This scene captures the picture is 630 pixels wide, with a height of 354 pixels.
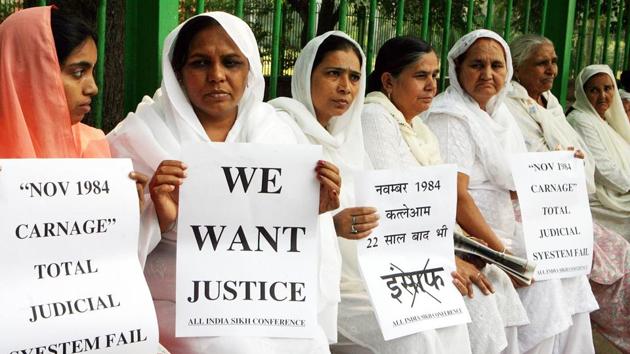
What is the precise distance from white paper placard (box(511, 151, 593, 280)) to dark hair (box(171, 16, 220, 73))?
1.68 metres

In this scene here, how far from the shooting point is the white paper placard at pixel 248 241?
2.94 metres

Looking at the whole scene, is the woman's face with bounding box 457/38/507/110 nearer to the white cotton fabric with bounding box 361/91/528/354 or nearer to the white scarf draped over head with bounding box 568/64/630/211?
the white cotton fabric with bounding box 361/91/528/354

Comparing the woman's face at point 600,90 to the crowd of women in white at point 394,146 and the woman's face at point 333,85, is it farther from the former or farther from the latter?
the woman's face at point 333,85

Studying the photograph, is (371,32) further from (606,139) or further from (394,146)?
(606,139)

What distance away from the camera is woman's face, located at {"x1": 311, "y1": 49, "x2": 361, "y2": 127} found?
12.5 ft

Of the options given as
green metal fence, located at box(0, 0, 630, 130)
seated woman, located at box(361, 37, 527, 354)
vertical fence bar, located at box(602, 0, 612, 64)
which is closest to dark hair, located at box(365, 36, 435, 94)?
seated woman, located at box(361, 37, 527, 354)

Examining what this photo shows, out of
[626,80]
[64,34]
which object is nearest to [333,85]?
[64,34]

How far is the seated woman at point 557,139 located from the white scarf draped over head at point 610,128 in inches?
9.3

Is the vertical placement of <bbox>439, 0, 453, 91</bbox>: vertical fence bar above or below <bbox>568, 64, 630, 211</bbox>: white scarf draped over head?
above

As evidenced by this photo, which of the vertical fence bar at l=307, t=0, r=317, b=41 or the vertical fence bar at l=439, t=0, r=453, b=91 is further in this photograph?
the vertical fence bar at l=439, t=0, r=453, b=91

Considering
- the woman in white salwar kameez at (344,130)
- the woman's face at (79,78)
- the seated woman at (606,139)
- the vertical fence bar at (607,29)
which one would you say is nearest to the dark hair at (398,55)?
the woman in white salwar kameez at (344,130)

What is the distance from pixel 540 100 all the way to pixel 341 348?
2.51 meters

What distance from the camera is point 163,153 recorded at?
3.10m

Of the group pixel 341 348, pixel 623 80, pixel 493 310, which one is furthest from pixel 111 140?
pixel 623 80
